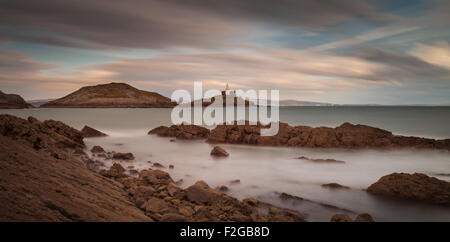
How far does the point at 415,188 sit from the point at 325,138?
10227 millimetres

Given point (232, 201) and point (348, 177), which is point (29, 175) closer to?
point (232, 201)

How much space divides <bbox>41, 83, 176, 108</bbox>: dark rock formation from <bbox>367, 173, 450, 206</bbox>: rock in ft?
441

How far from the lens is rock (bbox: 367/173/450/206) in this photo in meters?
7.74

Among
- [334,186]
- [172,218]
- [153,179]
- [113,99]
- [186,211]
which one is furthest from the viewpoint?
[113,99]

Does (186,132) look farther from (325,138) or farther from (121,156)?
(325,138)

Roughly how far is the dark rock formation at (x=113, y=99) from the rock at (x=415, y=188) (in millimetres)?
134376

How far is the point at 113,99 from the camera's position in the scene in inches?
5335

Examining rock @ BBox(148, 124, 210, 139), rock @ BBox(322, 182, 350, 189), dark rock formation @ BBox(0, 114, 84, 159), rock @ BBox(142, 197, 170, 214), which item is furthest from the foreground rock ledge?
rock @ BBox(142, 197, 170, 214)

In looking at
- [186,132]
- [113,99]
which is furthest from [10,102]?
[186,132]

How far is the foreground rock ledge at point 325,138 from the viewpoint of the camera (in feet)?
56.0
